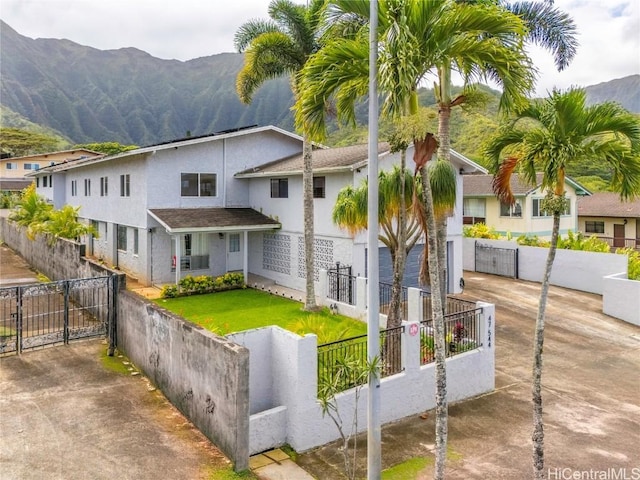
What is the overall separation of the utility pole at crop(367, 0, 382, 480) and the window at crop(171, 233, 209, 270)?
1665 cm

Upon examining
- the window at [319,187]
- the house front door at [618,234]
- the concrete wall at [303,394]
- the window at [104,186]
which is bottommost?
the concrete wall at [303,394]

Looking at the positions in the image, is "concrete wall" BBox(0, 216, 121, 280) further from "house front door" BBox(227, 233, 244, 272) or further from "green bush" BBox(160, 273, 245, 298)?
"house front door" BBox(227, 233, 244, 272)

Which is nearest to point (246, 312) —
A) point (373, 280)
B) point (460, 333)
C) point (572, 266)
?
point (460, 333)

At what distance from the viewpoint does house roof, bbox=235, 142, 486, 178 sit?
1783 centimetres

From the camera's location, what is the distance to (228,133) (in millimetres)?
23031

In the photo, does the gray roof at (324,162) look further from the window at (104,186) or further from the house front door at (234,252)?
the window at (104,186)

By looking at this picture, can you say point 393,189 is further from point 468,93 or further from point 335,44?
point 335,44

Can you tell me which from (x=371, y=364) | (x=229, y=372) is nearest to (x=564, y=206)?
(x=371, y=364)

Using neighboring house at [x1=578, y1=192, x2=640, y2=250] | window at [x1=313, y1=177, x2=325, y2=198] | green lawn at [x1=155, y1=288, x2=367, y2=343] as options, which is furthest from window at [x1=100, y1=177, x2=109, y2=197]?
neighboring house at [x1=578, y1=192, x2=640, y2=250]

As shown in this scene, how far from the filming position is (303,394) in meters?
8.27

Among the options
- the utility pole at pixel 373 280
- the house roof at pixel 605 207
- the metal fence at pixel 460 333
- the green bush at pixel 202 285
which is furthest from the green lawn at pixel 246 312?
the house roof at pixel 605 207

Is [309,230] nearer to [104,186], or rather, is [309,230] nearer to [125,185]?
[125,185]

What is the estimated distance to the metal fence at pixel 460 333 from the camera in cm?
1093

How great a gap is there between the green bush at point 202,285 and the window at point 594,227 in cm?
2884
